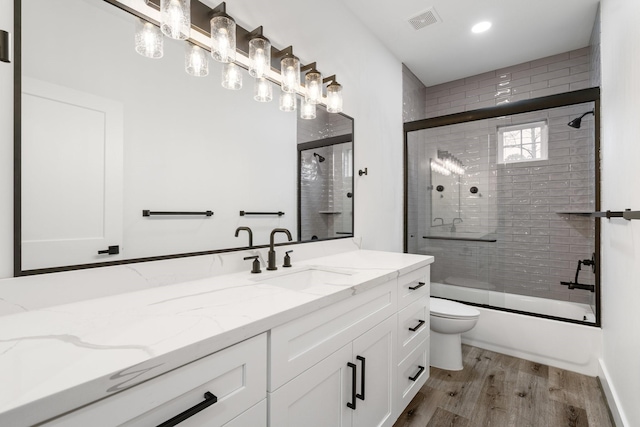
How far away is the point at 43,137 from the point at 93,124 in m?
0.14

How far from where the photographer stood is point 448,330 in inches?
84.0

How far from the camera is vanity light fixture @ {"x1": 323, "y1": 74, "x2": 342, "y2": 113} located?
191 cm

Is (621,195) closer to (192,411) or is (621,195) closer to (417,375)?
(417,375)

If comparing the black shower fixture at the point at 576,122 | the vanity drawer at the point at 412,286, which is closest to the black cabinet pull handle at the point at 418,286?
the vanity drawer at the point at 412,286

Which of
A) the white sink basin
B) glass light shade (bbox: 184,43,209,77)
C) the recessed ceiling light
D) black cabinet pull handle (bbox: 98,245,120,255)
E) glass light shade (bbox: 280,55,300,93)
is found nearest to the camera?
black cabinet pull handle (bbox: 98,245,120,255)

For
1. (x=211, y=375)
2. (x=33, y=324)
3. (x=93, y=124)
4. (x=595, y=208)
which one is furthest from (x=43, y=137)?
(x=595, y=208)

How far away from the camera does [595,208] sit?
225 cm

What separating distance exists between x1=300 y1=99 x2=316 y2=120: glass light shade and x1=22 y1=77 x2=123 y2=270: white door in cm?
99

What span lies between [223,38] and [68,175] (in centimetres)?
81

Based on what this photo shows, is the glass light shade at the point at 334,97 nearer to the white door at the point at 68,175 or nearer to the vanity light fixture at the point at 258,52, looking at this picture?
the vanity light fixture at the point at 258,52

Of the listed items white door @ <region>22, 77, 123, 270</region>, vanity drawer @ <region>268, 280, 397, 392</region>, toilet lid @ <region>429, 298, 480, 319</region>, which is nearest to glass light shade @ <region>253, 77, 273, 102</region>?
white door @ <region>22, 77, 123, 270</region>

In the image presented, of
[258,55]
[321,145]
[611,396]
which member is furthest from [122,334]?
[611,396]

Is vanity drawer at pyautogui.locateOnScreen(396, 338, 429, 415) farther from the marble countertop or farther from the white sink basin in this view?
the marble countertop

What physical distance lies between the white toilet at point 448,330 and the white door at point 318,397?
3.86ft
